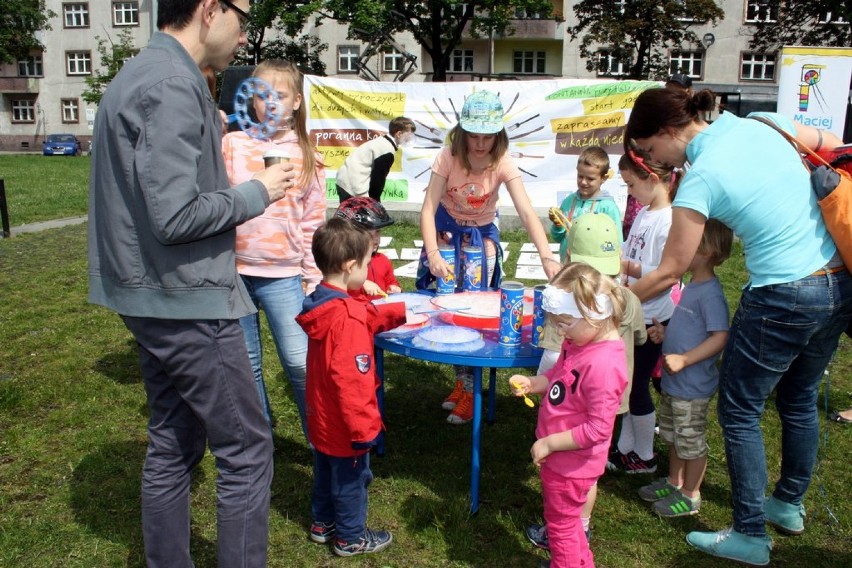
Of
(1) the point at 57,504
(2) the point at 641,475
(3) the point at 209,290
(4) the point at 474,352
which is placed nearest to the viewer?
(3) the point at 209,290

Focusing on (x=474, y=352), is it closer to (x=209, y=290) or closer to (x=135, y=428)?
(x=209, y=290)

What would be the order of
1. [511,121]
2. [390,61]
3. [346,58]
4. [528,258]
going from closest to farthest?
[528,258] → [511,121] → [346,58] → [390,61]

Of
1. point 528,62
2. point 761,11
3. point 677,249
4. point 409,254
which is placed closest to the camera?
point 677,249

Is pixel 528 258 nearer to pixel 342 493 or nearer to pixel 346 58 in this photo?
pixel 342 493

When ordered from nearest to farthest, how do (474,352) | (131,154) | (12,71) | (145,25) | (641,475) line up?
1. (131,154)
2. (474,352)
3. (641,475)
4. (145,25)
5. (12,71)

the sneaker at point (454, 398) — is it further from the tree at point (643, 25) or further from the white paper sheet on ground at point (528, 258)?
the tree at point (643, 25)

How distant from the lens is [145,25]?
45812 mm

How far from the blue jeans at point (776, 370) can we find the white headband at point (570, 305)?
635 mm

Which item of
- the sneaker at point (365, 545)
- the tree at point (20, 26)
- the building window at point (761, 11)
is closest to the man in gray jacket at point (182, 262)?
the sneaker at point (365, 545)

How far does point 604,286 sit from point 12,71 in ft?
186

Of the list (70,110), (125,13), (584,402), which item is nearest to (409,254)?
(584,402)

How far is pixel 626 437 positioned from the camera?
358cm

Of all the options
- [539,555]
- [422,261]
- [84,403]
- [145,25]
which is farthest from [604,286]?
[145,25]

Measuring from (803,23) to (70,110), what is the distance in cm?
4394
